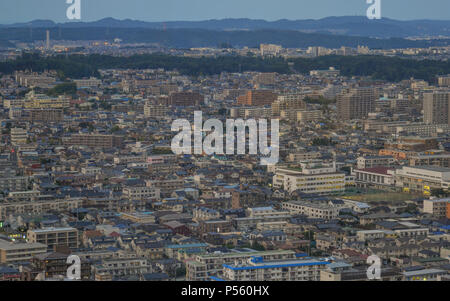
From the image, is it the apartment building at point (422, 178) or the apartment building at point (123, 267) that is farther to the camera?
the apartment building at point (422, 178)

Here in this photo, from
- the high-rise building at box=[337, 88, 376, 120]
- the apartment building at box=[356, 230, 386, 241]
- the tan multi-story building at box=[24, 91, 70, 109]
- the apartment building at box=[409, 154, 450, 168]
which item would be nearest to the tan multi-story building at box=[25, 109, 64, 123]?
the tan multi-story building at box=[24, 91, 70, 109]

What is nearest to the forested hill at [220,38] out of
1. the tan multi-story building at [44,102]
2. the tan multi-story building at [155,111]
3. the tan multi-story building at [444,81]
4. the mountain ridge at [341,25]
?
the mountain ridge at [341,25]

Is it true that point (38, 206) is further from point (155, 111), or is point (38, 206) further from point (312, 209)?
point (155, 111)

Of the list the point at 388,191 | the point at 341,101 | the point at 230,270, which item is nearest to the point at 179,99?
the point at 341,101

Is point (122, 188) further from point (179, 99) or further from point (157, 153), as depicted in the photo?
point (179, 99)

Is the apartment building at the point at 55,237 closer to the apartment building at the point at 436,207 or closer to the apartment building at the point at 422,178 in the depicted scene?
the apartment building at the point at 436,207

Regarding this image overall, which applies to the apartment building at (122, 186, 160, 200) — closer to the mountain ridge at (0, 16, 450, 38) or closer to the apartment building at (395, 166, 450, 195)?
the apartment building at (395, 166, 450, 195)

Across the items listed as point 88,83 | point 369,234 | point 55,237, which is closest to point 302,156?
point 369,234
